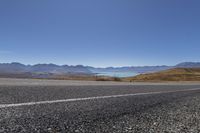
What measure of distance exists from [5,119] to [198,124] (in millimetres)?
4456

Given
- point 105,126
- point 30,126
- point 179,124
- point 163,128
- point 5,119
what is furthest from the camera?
point 179,124

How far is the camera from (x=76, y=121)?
193 inches

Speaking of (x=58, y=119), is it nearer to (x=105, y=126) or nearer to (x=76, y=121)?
(x=76, y=121)

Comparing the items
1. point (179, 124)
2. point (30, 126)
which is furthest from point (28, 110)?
point (179, 124)

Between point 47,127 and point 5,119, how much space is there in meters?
0.81

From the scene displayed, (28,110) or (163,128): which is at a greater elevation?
(28,110)

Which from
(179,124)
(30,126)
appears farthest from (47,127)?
(179,124)

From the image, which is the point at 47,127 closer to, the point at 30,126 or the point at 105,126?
the point at 30,126

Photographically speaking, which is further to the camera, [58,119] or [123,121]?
[123,121]

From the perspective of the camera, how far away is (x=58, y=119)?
487 centimetres

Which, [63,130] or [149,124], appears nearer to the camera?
[63,130]

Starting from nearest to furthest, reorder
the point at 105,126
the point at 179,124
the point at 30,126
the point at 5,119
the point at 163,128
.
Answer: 1. the point at 30,126
2. the point at 5,119
3. the point at 105,126
4. the point at 163,128
5. the point at 179,124

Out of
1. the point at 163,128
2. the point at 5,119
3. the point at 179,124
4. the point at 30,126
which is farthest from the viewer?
the point at 179,124

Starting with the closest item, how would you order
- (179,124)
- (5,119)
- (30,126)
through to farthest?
(30,126) < (5,119) < (179,124)
